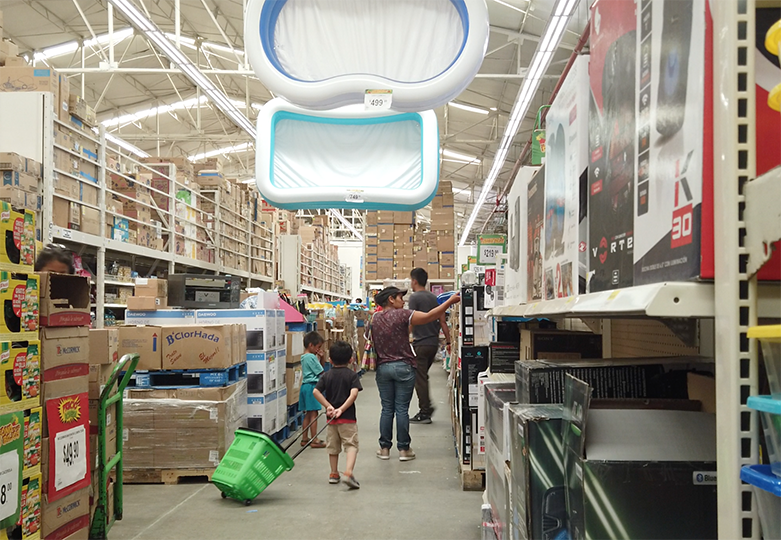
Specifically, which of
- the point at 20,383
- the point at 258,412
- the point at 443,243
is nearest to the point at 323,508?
the point at 258,412

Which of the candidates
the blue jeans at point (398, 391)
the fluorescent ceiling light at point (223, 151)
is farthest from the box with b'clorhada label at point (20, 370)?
the fluorescent ceiling light at point (223, 151)

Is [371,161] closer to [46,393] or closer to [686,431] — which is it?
[686,431]

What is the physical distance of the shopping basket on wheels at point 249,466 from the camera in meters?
4.73

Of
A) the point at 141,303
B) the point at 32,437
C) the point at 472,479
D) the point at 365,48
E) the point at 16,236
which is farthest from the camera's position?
the point at 141,303

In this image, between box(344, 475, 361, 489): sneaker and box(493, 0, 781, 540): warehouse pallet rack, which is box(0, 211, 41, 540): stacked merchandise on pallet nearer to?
box(344, 475, 361, 489): sneaker

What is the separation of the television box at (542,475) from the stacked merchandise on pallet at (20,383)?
7.50 ft

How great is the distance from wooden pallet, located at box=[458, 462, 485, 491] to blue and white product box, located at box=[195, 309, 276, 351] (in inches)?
91.0

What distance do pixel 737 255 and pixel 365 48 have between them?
4.99 feet

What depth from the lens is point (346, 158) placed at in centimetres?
237

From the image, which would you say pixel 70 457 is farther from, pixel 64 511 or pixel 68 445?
pixel 64 511

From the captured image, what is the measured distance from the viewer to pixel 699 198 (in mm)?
868

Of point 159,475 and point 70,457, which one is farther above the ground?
point 70,457

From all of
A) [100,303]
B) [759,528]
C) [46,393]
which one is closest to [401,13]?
[759,528]

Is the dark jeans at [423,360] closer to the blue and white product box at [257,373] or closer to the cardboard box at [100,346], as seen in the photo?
the blue and white product box at [257,373]
